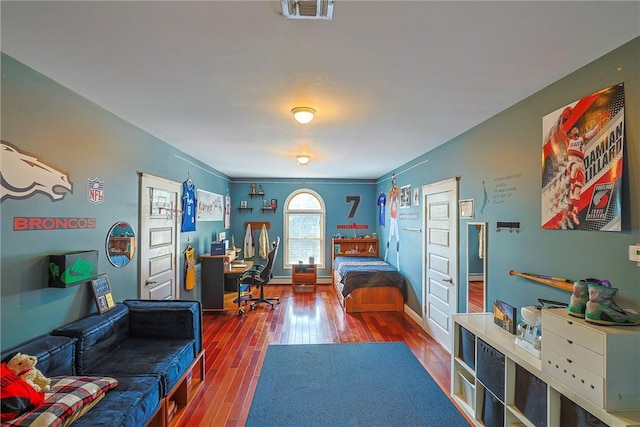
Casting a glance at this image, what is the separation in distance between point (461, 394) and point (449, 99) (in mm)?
2561

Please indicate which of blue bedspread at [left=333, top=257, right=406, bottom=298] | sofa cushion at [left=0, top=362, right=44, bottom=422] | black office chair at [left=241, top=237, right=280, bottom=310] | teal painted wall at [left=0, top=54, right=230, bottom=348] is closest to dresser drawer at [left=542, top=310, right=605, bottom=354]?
sofa cushion at [left=0, top=362, right=44, bottom=422]

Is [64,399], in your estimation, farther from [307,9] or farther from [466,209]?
[466,209]

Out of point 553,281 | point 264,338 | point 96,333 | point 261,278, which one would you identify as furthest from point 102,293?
point 553,281

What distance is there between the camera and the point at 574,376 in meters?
1.50

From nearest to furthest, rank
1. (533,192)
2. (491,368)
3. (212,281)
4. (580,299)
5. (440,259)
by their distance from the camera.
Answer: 1. (580,299)
2. (491,368)
3. (533,192)
4. (440,259)
5. (212,281)

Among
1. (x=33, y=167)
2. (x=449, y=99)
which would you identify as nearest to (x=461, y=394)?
(x=449, y=99)

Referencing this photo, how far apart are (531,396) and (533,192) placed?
1401 mm

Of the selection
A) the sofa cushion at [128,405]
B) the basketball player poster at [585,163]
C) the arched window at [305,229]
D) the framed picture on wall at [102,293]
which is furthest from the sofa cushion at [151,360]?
the arched window at [305,229]

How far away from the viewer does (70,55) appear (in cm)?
172

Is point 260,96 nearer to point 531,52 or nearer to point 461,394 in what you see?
point 531,52

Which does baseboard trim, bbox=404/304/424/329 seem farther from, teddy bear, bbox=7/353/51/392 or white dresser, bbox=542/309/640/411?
teddy bear, bbox=7/353/51/392

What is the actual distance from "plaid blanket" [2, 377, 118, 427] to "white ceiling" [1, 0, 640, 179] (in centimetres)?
194

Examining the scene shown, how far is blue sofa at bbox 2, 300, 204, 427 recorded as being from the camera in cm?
179

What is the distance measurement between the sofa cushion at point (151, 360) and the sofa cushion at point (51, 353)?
20 centimetres
